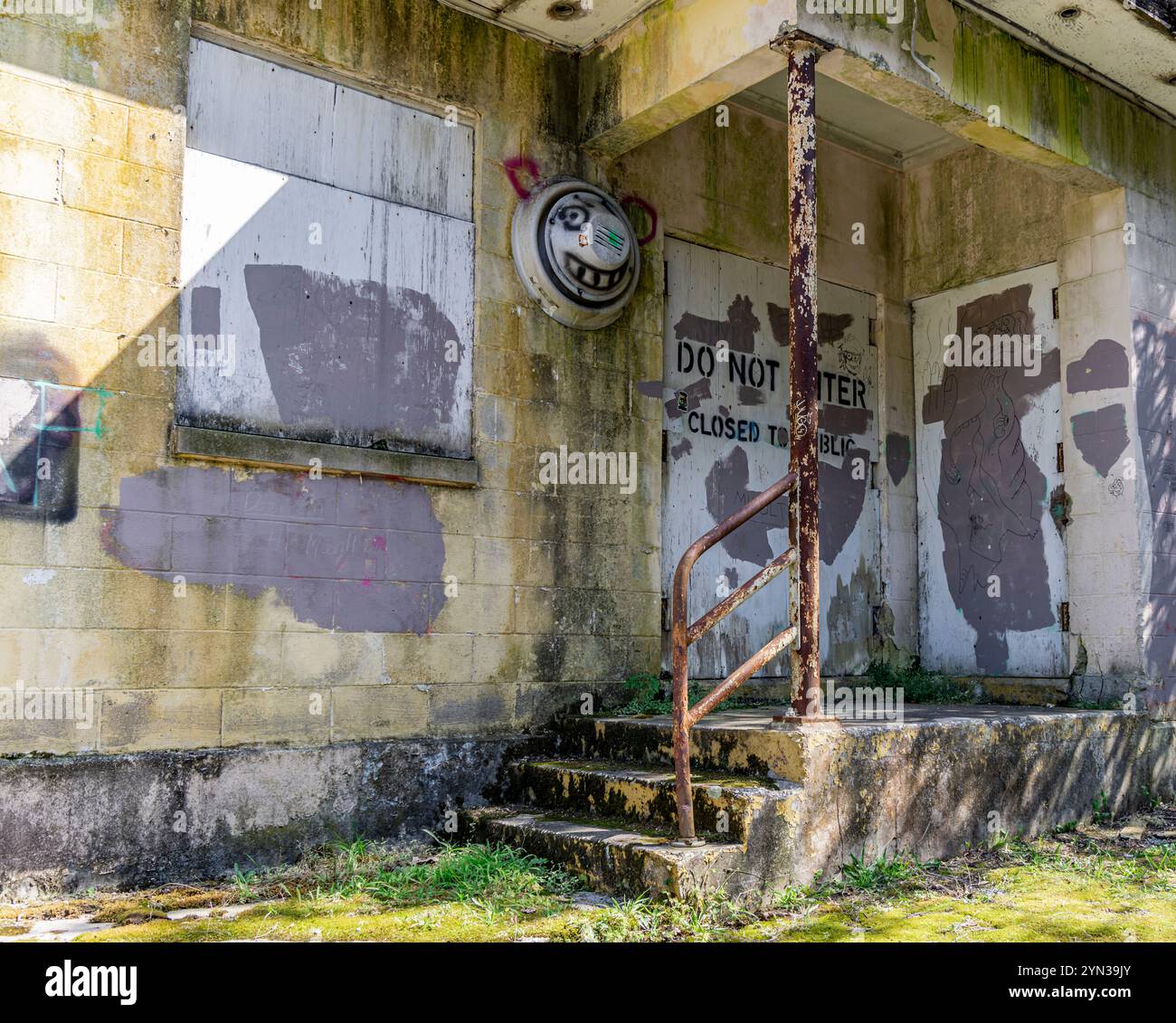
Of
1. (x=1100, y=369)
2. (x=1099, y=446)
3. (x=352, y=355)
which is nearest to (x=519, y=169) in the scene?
(x=352, y=355)

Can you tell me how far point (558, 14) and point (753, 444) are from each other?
2657 millimetres

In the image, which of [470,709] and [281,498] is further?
[470,709]

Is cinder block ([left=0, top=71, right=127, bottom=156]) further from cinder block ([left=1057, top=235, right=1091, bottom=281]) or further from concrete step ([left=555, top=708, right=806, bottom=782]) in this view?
cinder block ([left=1057, top=235, right=1091, bottom=281])

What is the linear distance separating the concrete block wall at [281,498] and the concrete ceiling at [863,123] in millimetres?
1469

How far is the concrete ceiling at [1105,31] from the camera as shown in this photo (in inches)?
212

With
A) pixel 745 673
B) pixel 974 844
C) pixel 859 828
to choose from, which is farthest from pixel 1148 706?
pixel 745 673

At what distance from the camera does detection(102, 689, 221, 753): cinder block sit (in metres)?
4.13

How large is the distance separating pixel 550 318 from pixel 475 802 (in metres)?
2.44

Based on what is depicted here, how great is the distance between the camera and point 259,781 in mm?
4422

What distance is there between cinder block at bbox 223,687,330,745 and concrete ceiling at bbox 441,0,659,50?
3403 millimetres

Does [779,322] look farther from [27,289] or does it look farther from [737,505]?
[27,289]

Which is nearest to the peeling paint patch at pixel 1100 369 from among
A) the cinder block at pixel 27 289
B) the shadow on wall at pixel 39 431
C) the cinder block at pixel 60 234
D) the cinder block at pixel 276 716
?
the cinder block at pixel 276 716

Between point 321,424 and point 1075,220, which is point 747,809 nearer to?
point 321,424

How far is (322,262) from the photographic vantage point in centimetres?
488
